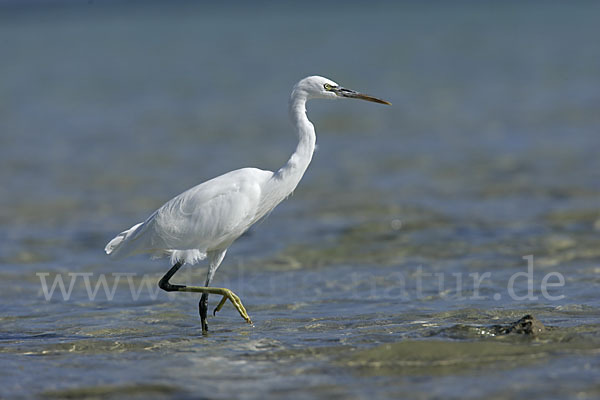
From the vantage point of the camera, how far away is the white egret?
18.9 feet

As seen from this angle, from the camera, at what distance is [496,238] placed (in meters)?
8.34

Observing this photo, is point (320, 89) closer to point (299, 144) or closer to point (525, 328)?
point (299, 144)

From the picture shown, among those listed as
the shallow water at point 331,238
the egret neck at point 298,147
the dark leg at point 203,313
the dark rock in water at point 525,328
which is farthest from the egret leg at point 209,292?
the dark rock in water at point 525,328

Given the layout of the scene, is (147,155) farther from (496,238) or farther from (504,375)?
(504,375)

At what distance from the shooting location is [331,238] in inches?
347

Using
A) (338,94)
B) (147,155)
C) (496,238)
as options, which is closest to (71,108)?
(147,155)

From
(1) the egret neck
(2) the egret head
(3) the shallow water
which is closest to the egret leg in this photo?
(3) the shallow water

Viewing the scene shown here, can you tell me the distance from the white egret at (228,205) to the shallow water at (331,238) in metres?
0.60

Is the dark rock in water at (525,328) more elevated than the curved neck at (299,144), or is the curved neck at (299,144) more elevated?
the curved neck at (299,144)

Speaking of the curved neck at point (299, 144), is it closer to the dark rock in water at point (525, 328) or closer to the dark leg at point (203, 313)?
the dark leg at point (203, 313)

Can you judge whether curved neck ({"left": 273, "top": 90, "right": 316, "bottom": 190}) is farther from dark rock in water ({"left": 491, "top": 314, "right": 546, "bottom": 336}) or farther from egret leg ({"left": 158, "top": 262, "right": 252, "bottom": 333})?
dark rock in water ({"left": 491, "top": 314, "right": 546, "bottom": 336})

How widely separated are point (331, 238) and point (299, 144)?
3.21 meters

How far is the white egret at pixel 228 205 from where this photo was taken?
18.9 ft

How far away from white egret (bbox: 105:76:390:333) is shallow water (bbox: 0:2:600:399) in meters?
0.60
